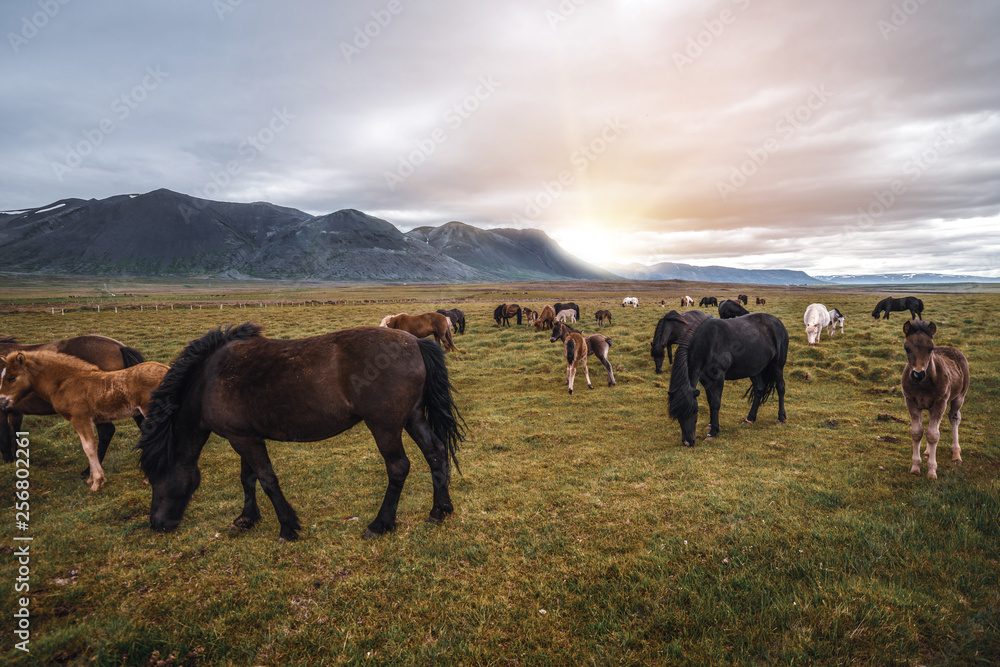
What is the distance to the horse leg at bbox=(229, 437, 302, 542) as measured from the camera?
5.50 metres

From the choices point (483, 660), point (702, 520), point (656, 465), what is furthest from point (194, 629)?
point (656, 465)

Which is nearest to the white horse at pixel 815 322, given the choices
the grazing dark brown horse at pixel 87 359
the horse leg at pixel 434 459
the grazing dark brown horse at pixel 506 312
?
the grazing dark brown horse at pixel 506 312

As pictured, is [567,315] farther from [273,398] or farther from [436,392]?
[273,398]

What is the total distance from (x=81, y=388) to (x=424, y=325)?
13.0 meters

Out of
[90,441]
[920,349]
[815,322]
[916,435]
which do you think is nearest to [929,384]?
[920,349]

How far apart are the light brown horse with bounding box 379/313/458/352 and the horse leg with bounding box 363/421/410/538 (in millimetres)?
13119

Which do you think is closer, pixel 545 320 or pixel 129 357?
pixel 129 357

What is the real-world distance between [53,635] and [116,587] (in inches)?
28.5

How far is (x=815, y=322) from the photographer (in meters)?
20.7

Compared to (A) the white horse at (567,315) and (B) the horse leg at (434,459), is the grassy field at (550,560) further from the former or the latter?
(A) the white horse at (567,315)

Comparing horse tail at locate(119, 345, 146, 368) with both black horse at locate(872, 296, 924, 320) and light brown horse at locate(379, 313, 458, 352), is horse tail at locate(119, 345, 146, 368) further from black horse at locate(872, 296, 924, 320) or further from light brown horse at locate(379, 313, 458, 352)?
black horse at locate(872, 296, 924, 320)

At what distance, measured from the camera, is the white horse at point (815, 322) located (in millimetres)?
19859

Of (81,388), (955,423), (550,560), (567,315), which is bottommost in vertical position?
(550,560)

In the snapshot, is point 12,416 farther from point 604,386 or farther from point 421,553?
point 604,386
